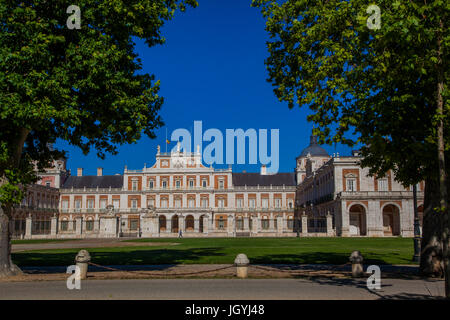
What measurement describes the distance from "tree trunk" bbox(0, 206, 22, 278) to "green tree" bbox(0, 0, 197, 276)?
0.03m

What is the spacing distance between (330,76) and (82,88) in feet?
21.9

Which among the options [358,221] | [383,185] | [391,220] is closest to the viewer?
[383,185]

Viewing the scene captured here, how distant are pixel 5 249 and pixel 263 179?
6878cm

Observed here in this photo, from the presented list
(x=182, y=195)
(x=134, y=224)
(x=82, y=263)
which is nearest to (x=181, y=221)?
(x=182, y=195)

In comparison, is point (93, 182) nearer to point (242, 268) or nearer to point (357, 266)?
point (242, 268)

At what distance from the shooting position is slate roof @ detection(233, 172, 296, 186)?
3095 inches

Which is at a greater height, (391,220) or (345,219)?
(345,219)

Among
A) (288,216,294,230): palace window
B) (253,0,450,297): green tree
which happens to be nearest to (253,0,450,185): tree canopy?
(253,0,450,297): green tree

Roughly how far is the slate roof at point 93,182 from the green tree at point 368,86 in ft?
229

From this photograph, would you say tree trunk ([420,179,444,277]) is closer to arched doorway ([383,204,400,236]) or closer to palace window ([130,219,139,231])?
arched doorway ([383,204,400,236])

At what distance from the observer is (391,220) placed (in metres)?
49.5
